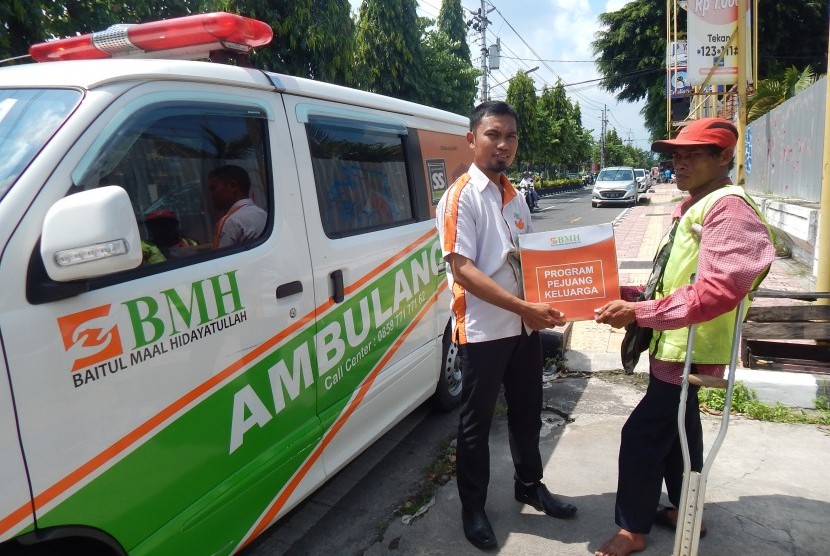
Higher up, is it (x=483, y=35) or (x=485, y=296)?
(x=483, y=35)

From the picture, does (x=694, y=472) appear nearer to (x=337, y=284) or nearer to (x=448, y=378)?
(x=337, y=284)

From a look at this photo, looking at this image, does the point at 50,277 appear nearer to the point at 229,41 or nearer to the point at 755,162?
the point at 229,41

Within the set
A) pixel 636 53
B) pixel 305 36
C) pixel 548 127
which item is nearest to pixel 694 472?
pixel 305 36

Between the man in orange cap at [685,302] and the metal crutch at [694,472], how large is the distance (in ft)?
0.35

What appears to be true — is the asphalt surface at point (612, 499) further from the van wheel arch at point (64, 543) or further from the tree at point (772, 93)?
the tree at point (772, 93)

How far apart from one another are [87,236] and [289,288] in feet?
3.10

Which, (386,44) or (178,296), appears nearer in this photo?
(178,296)

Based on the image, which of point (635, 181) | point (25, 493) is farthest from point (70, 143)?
point (635, 181)

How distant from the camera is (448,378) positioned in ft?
13.4

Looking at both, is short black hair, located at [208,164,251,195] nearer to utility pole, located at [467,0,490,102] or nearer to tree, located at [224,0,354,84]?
tree, located at [224,0,354,84]

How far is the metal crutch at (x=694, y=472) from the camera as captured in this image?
6.68ft

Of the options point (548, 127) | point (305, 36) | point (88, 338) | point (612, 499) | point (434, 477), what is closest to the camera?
point (88, 338)

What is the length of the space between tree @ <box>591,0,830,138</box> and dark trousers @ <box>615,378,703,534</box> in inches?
1005

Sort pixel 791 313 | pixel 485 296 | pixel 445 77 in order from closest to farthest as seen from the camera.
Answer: pixel 485 296 < pixel 791 313 < pixel 445 77
